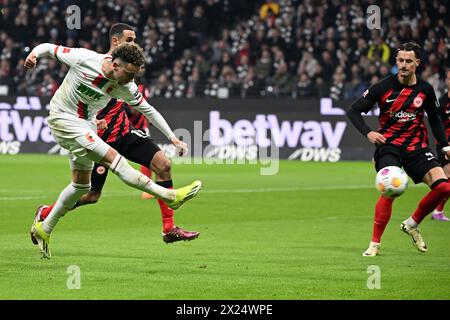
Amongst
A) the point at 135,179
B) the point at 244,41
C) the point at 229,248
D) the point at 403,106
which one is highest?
the point at 244,41

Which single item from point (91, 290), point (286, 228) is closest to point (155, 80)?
point (286, 228)

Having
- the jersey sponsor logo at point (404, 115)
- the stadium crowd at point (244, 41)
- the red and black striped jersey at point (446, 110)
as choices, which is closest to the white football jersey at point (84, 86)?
the jersey sponsor logo at point (404, 115)

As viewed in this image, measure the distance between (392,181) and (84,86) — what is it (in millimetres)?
3143

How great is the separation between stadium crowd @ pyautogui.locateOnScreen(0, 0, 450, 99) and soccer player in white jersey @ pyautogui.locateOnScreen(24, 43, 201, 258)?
1557 cm

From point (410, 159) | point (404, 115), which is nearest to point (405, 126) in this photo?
point (404, 115)

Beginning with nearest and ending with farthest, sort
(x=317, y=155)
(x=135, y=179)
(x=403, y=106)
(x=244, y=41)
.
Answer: (x=135, y=179), (x=403, y=106), (x=317, y=155), (x=244, y=41)

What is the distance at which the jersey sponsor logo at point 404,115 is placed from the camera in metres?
10.5

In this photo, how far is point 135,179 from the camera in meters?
9.18

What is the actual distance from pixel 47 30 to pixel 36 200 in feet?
47.8

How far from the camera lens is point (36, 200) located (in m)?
15.8

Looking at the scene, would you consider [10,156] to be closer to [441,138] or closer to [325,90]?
[325,90]

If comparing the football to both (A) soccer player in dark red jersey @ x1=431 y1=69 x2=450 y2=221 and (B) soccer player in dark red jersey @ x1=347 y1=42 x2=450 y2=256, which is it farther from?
(A) soccer player in dark red jersey @ x1=431 y1=69 x2=450 y2=221

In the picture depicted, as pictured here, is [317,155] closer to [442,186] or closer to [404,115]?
[404,115]

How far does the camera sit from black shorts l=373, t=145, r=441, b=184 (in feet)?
34.1
